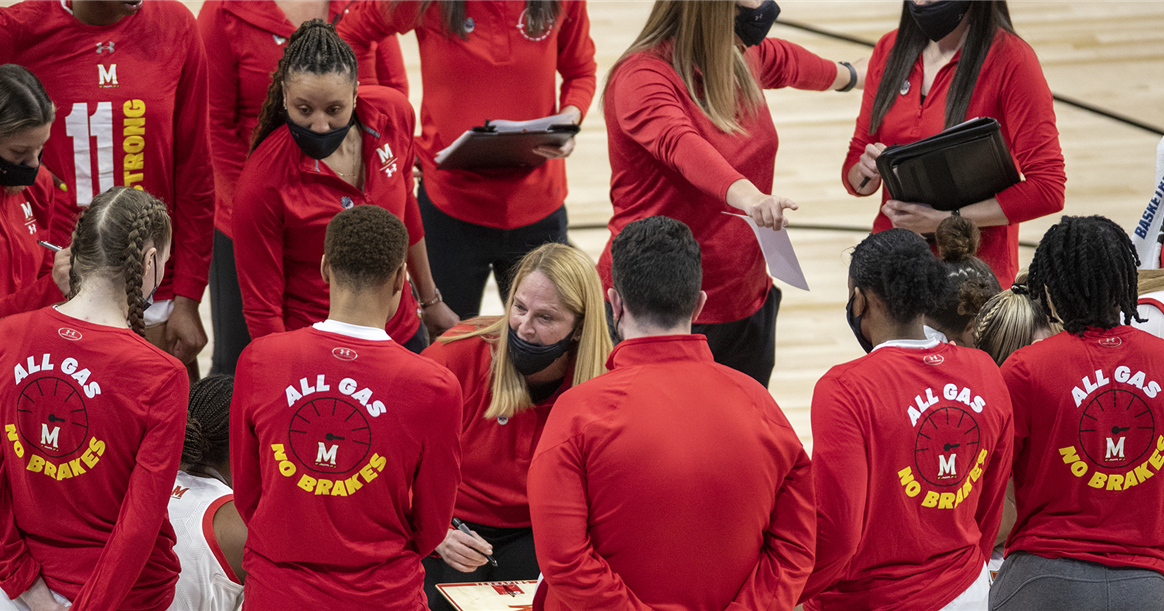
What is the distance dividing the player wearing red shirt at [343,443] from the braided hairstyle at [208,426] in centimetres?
43

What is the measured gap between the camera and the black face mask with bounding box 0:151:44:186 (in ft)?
7.64

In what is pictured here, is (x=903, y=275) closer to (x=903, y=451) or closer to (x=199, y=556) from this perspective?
(x=903, y=451)

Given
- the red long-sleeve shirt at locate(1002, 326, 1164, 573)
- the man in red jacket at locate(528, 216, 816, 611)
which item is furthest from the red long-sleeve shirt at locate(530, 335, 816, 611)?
the red long-sleeve shirt at locate(1002, 326, 1164, 573)

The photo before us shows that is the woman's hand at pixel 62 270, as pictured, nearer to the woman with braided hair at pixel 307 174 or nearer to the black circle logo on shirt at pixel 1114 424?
the woman with braided hair at pixel 307 174

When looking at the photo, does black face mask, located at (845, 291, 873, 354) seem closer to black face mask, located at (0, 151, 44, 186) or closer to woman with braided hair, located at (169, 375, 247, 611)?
woman with braided hair, located at (169, 375, 247, 611)

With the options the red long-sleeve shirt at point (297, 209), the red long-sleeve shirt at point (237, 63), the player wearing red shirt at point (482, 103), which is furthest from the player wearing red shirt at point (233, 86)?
the red long-sleeve shirt at point (297, 209)

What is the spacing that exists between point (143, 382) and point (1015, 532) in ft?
5.14

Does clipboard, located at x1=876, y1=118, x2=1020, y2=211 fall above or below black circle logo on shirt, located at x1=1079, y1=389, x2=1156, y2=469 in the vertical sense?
above

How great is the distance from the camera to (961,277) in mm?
2600

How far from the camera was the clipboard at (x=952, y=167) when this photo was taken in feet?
8.61

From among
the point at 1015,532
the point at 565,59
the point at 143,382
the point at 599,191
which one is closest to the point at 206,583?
the point at 143,382

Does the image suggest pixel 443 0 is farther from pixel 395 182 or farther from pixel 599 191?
pixel 599 191

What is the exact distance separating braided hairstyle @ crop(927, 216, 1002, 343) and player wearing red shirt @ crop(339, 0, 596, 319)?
101 centimetres

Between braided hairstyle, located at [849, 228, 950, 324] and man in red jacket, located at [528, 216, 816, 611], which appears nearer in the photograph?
man in red jacket, located at [528, 216, 816, 611]
